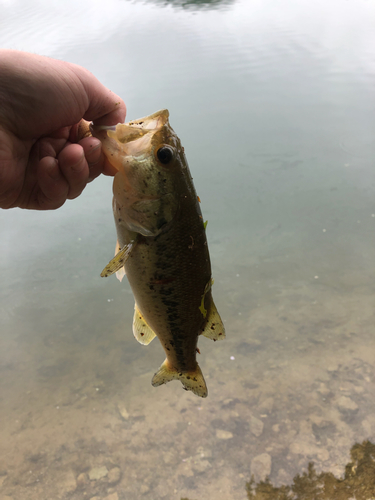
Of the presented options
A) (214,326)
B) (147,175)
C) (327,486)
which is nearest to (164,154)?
(147,175)

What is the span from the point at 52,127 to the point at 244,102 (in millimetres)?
5007

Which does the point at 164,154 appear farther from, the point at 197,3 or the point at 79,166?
the point at 197,3

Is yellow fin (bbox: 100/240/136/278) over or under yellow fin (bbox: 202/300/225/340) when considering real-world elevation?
over

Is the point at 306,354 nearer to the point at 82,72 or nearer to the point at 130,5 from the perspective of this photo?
the point at 82,72

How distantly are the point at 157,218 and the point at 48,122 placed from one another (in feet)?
1.79

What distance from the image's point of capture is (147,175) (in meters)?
1.15

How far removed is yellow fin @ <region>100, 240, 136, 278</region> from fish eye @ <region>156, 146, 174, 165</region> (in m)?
0.29

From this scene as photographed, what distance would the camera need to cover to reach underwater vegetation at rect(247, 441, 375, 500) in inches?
101

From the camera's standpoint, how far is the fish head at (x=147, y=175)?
45.3 inches

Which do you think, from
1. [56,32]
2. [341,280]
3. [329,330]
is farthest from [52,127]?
[56,32]

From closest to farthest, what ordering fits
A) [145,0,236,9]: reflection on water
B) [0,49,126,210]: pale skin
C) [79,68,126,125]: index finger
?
[0,49,126,210]: pale skin → [79,68,126,125]: index finger → [145,0,236,9]: reflection on water

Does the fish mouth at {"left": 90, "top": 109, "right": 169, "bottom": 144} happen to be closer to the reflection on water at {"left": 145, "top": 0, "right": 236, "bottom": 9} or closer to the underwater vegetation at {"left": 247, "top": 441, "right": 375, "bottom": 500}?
the underwater vegetation at {"left": 247, "top": 441, "right": 375, "bottom": 500}

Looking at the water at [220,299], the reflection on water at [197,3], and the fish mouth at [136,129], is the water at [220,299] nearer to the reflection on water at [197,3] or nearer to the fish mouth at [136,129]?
the reflection on water at [197,3]

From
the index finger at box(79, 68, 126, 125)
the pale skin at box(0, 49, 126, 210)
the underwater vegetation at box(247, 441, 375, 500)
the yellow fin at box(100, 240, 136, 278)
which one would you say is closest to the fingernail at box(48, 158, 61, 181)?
the pale skin at box(0, 49, 126, 210)
